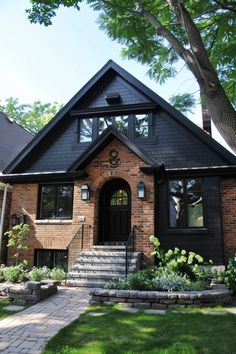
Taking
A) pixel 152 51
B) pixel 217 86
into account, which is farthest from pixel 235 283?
pixel 152 51

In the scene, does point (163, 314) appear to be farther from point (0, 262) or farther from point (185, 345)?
point (0, 262)

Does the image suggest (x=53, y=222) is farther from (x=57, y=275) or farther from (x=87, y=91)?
(x=87, y=91)

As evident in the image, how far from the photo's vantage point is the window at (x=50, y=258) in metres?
12.1

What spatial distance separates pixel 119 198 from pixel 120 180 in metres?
0.67

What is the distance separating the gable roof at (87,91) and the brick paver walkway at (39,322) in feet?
21.4

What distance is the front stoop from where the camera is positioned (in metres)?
9.66

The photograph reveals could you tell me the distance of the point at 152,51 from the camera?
9.41 m

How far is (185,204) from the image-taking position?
11.5m

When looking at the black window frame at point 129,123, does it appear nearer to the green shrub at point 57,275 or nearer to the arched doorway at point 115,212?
the arched doorway at point 115,212

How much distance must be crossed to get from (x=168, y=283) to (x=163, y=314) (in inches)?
56.3

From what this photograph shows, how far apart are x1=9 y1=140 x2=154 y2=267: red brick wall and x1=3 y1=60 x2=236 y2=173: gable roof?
79.9 inches

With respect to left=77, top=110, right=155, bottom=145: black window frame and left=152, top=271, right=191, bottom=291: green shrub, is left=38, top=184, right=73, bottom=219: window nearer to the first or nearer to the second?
left=77, top=110, right=155, bottom=145: black window frame

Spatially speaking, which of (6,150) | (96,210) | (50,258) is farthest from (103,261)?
(6,150)

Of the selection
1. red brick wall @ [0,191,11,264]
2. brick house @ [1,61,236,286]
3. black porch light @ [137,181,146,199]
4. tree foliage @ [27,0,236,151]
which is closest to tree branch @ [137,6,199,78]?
tree foliage @ [27,0,236,151]
